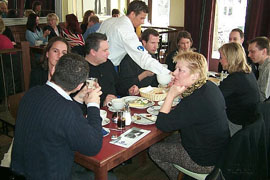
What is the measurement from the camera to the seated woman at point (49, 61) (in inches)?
101

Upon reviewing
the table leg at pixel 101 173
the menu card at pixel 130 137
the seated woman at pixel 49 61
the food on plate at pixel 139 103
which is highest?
the seated woman at pixel 49 61

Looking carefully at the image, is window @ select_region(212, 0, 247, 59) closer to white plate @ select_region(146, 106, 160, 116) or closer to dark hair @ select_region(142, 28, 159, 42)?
dark hair @ select_region(142, 28, 159, 42)

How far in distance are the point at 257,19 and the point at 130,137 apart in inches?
188

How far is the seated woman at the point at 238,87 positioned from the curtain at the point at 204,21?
3724 mm

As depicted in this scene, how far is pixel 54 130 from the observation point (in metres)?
1.41

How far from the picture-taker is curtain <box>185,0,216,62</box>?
641 cm

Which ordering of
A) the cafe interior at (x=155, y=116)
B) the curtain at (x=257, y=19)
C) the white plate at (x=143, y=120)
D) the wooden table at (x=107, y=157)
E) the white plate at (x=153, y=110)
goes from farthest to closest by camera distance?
the curtain at (x=257, y=19) < the white plate at (x=153, y=110) < the white plate at (x=143, y=120) < the cafe interior at (x=155, y=116) < the wooden table at (x=107, y=157)

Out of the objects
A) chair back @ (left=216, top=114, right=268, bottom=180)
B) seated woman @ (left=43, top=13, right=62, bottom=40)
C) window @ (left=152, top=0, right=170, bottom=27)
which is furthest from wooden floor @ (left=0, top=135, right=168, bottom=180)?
window @ (left=152, top=0, right=170, bottom=27)

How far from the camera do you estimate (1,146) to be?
320cm

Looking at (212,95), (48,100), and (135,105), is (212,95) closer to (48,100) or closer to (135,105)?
(135,105)

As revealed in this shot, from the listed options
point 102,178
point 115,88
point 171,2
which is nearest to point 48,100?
point 102,178

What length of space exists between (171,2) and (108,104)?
18.0ft

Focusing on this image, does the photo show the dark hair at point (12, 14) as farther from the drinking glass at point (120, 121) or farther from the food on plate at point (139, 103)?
the drinking glass at point (120, 121)

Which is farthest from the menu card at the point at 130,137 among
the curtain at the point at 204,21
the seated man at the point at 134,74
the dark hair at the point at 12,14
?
the dark hair at the point at 12,14
